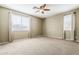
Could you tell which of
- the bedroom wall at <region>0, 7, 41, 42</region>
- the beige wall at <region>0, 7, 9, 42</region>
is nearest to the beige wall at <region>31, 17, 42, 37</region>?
the bedroom wall at <region>0, 7, 41, 42</region>

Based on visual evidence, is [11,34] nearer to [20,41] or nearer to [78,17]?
[20,41]

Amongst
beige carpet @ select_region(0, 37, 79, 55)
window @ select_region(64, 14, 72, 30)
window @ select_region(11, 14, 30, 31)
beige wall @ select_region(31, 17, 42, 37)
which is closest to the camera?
beige carpet @ select_region(0, 37, 79, 55)

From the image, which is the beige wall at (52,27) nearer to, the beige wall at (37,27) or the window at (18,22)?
the beige wall at (37,27)

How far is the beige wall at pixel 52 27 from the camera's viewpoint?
10.7ft

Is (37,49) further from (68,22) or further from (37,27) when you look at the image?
(68,22)

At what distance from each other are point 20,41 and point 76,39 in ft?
8.02

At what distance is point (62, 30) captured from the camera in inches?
159

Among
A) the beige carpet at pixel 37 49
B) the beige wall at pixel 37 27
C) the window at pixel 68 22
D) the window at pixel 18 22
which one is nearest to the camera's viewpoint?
the beige carpet at pixel 37 49

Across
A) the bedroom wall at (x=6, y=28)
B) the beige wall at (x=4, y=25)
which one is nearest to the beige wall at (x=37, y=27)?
the bedroom wall at (x=6, y=28)

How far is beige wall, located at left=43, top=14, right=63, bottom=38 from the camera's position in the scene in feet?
10.7

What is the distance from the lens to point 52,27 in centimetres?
344

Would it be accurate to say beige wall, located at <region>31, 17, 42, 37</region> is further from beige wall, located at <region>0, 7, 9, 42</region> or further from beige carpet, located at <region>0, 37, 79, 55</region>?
beige wall, located at <region>0, 7, 9, 42</region>
